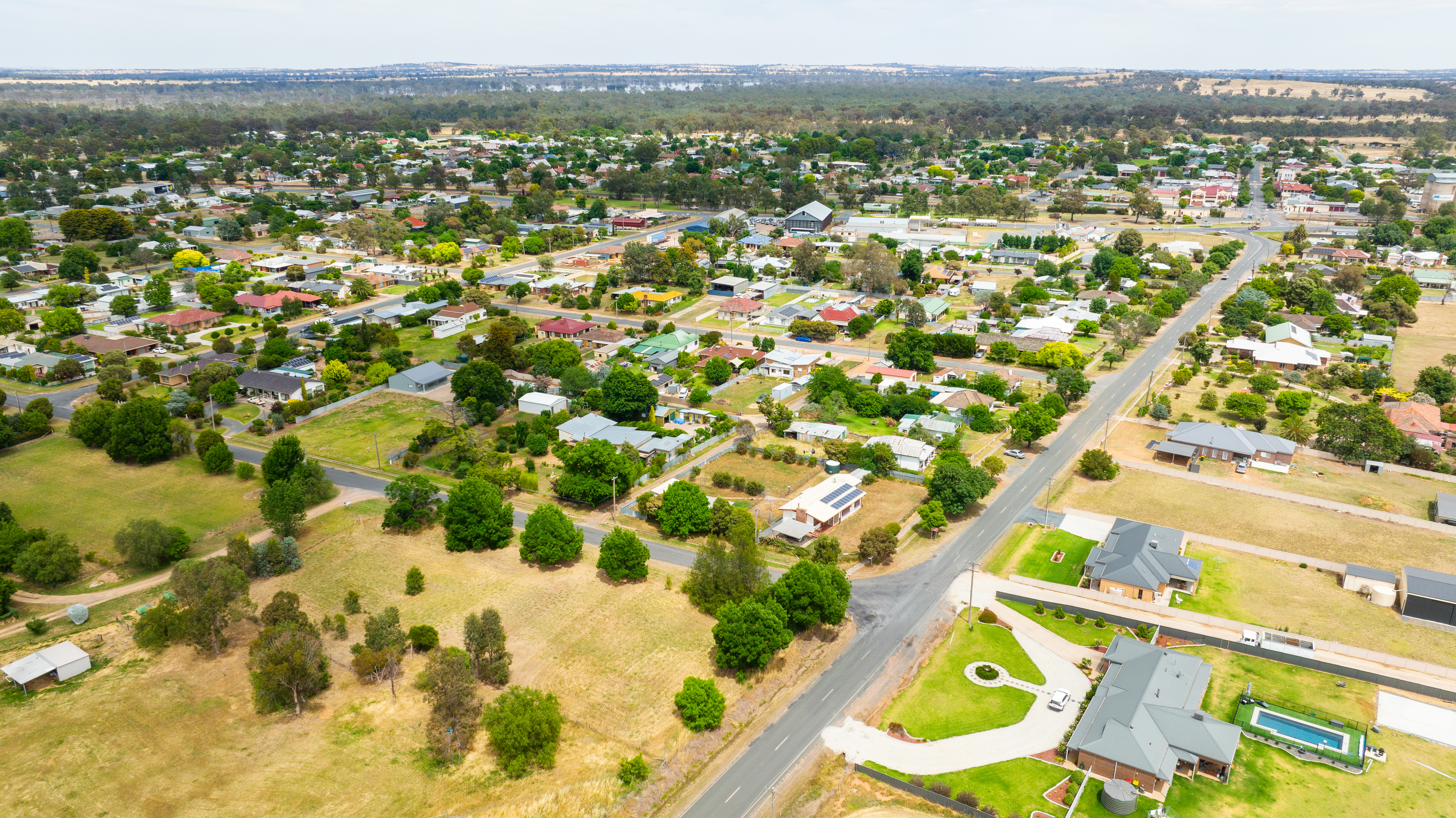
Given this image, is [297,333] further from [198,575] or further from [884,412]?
[884,412]

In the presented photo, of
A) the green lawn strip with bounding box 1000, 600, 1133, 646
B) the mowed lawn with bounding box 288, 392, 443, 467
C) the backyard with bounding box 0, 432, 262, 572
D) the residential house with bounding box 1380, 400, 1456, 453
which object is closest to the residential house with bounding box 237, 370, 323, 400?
the mowed lawn with bounding box 288, 392, 443, 467

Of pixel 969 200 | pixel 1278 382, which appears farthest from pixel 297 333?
pixel 969 200

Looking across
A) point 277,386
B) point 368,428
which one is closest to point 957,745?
point 368,428

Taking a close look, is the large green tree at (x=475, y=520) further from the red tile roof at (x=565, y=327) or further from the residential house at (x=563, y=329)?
the red tile roof at (x=565, y=327)

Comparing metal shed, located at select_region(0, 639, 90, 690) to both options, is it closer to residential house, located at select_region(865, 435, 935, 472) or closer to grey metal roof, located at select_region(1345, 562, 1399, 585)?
residential house, located at select_region(865, 435, 935, 472)

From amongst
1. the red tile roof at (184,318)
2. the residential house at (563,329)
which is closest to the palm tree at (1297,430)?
the residential house at (563,329)

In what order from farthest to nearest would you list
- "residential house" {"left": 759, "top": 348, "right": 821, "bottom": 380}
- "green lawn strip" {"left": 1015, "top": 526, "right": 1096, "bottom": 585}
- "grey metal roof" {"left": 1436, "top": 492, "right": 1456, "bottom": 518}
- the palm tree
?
"residential house" {"left": 759, "top": 348, "right": 821, "bottom": 380} < the palm tree < "grey metal roof" {"left": 1436, "top": 492, "right": 1456, "bottom": 518} < "green lawn strip" {"left": 1015, "top": 526, "right": 1096, "bottom": 585}
